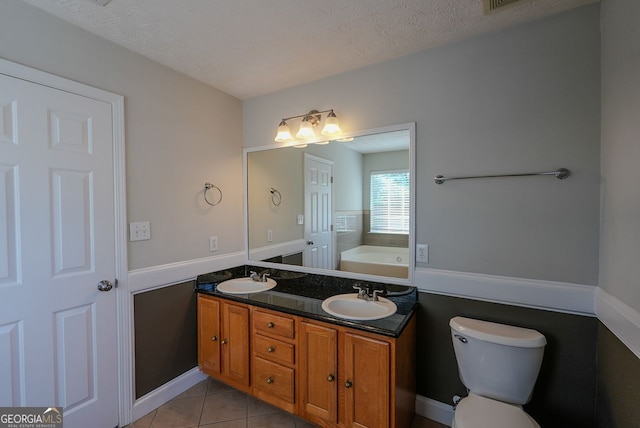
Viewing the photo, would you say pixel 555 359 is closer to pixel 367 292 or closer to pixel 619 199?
pixel 619 199

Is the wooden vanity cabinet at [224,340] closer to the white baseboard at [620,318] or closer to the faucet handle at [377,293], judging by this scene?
the faucet handle at [377,293]

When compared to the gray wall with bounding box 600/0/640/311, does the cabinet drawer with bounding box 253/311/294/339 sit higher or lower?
lower

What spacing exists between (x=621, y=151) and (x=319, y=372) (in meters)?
1.79

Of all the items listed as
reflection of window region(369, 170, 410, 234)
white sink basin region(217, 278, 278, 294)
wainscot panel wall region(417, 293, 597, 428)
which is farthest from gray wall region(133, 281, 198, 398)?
wainscot panel wall region(417, 293, 597, 428)

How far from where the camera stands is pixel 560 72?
1.42 metres

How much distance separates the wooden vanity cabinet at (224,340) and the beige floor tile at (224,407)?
145 millimetres

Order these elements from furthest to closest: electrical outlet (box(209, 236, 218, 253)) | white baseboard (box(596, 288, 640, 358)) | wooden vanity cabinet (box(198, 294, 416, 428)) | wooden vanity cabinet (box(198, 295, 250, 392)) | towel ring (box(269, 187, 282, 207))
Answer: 1. towel ring (box(269, 187, 282, 207))
2. electrical outlet (box(209, 236, 218, 253))
3. wooden vanity cabinet (box(198, 295, 250, 392))
4. wooden vanity cabinet (box(198, 294, 416, 428))
5. white baseboard (box(596, 288, 640, 358))

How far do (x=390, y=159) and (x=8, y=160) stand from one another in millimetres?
2056

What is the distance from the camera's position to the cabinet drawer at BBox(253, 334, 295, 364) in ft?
5.52

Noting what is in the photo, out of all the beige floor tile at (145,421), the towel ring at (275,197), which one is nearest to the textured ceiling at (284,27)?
the towel ring at (275,197)

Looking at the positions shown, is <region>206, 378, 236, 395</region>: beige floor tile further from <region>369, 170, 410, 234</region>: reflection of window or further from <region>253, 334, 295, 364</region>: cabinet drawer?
<region>369, 170, 410, 234</region>: reflection of window

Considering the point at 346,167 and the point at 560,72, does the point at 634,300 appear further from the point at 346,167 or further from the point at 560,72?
the point at 346,167

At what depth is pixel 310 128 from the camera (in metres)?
2.10

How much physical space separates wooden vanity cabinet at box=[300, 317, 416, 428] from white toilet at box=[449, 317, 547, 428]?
0.29 meters
